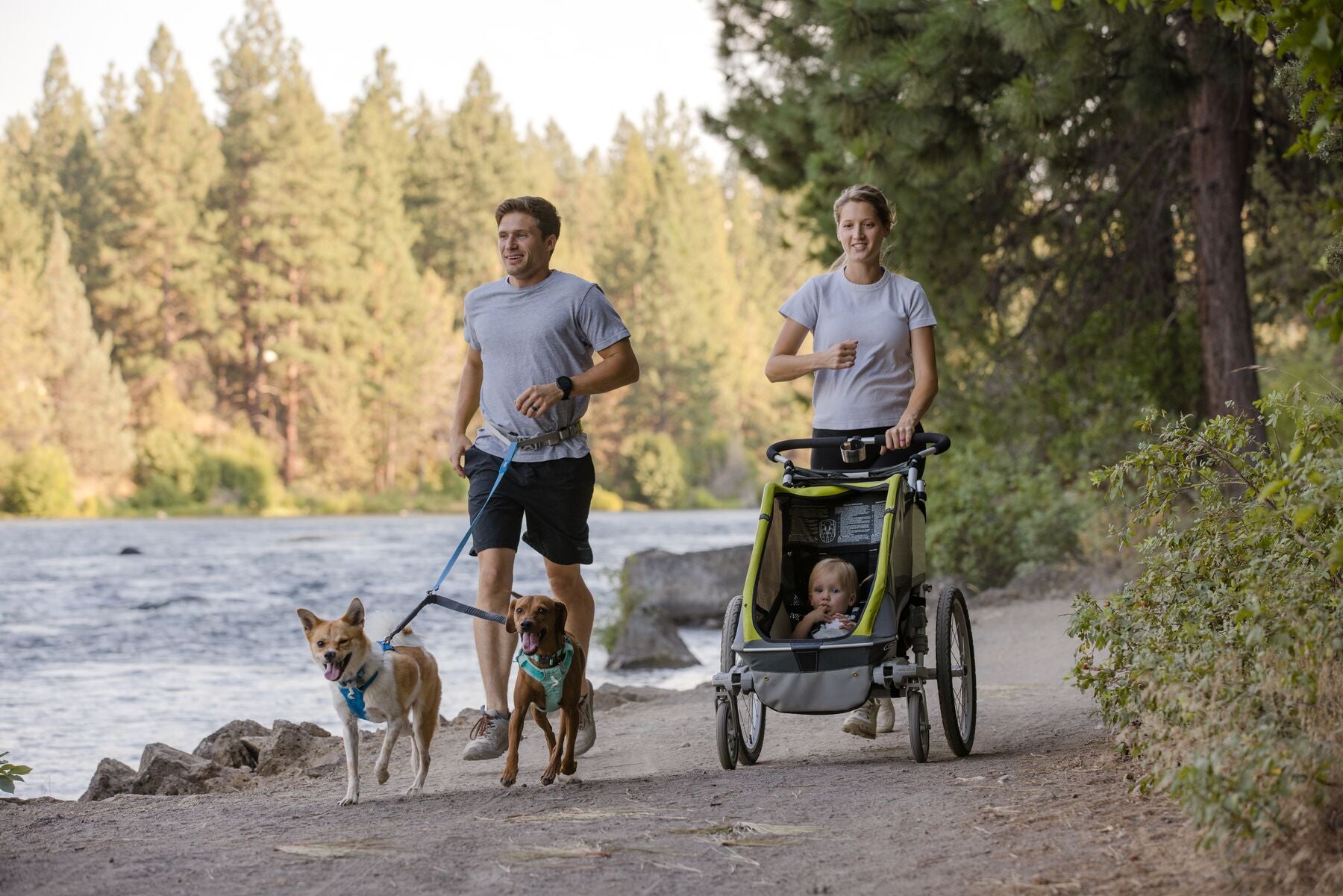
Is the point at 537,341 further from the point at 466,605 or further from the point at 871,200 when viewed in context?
the point at 871,200

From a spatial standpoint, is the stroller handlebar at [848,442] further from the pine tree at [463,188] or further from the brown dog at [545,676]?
the pine tree at [463,188]

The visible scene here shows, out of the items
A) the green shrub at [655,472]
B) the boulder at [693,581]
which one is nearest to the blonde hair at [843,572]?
the boulder at [693,581]

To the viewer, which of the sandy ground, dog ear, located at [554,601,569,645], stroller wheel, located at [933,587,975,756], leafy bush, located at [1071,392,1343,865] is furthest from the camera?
stroller wheel, located at [933,587,975,756]

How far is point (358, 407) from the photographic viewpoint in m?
63.3

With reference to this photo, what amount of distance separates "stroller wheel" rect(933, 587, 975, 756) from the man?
150cm

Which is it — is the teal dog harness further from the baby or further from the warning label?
the warning label

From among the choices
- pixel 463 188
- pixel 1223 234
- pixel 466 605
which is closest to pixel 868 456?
pixel 466 605

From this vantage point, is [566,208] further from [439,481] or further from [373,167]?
[439,481]

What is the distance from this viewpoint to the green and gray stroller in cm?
530

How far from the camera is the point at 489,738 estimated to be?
5.86 m

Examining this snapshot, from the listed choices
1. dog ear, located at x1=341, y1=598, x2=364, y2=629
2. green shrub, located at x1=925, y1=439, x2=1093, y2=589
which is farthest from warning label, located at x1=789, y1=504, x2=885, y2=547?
green shrub, located at x1=925, y1=439, x2=1093, y2=589

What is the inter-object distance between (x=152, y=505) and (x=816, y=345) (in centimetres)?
4872

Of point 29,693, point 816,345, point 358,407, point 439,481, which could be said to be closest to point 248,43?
point 358,407

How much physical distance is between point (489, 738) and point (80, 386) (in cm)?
5243
